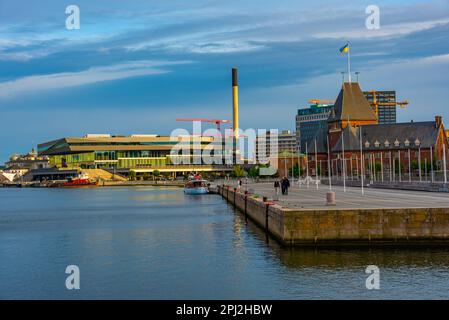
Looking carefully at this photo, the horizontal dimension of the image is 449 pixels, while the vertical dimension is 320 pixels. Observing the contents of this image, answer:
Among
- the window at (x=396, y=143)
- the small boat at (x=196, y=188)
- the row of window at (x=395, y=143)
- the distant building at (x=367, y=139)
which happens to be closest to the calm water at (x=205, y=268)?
the small boat at (x=196, y=188)

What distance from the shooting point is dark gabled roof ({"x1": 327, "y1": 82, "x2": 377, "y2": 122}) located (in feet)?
634

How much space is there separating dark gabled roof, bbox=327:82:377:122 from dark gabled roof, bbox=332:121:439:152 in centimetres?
818

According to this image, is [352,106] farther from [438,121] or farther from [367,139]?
[438,121]

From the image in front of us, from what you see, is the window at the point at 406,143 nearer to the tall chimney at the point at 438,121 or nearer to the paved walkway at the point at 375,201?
the tall chimney at the point at 438,121

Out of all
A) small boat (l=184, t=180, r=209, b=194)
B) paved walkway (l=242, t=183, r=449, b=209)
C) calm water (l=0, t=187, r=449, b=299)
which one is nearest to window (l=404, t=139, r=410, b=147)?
small boat (l=184, t=180, r=209, b=194)

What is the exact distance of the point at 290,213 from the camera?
4250 cm

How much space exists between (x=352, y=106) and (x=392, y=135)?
1860cm

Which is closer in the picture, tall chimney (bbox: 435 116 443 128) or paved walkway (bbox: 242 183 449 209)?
paved walkway (bbox: 242 183 449 209)

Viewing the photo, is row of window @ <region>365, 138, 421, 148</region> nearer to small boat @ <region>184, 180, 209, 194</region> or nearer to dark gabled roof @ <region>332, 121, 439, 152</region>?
dark gabled roof @ <region>332, 121, 439, 152</region>
